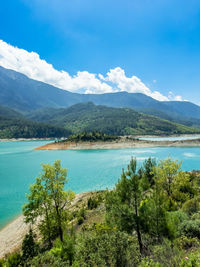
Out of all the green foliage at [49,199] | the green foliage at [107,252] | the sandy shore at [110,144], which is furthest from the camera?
the sandy shore at [110,144]

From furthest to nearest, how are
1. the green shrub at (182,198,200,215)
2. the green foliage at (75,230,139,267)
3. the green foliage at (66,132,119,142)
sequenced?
the green foliage at (66,132,119,142) < the green shrub at (182,198,200,215) < the green foliage at (75,230,139,267)

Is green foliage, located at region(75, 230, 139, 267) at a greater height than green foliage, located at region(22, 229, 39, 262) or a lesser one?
greater

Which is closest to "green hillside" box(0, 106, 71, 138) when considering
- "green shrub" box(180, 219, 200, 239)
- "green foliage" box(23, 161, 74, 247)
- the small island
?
the small island

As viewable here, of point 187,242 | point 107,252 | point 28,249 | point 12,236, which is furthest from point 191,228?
point 12,236

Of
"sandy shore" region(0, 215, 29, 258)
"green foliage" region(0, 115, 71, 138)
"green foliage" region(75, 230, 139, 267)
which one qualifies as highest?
"green foliage" region(0, 115, 71, 138)

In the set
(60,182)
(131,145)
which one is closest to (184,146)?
(131,145)

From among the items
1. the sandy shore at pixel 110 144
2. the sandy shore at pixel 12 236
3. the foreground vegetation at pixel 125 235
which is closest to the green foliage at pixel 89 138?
the sandy shore at pixel 110 144

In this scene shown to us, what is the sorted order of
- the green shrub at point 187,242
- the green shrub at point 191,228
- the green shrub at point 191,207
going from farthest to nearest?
the green shrub at point 191,207
the green shrub at point 191,228
the green shrub at point 187,242

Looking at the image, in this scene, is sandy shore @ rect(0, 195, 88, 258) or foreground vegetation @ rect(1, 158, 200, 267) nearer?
foreground vegetation @ rect(1, 158, 200, 267)

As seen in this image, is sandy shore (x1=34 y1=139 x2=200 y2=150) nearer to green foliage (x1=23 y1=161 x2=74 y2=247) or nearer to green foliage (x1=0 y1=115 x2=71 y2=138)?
green foliage (x1=23 y1=161 x2=74 y2=247)

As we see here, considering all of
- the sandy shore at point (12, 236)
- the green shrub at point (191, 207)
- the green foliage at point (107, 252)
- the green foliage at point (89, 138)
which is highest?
the green foliage at point (89, 138)

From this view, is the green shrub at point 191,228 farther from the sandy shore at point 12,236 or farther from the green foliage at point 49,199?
the sandy shore at point 12,236

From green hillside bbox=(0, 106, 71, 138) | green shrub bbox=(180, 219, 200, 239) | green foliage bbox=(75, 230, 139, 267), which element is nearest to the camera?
green foliage bbox=(75, 230, 139, 267)

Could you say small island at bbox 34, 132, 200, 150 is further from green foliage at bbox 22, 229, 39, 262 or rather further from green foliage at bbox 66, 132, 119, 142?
green foliage at bbox 22, 229, 39, 262
